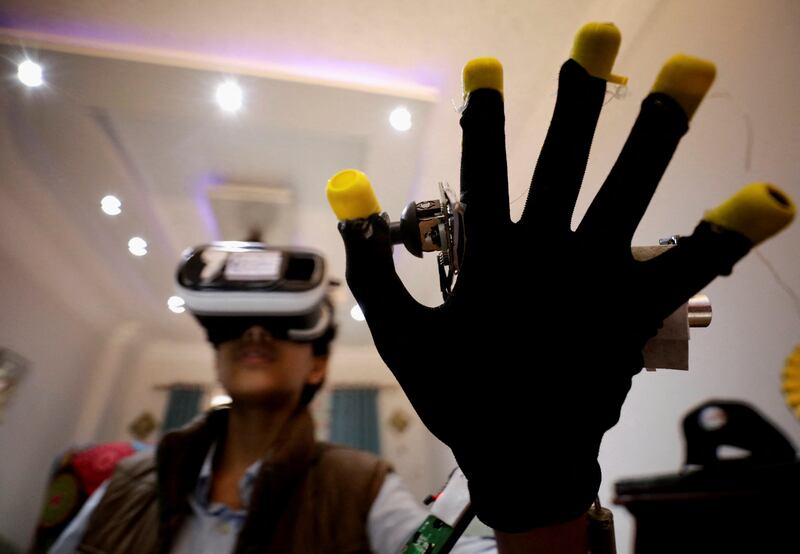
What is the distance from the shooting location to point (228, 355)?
2.18 feet

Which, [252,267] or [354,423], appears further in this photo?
[354,423]

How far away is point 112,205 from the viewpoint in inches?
26.0

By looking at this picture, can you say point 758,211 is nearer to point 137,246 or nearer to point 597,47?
point 597,47

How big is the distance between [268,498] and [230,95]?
80cm

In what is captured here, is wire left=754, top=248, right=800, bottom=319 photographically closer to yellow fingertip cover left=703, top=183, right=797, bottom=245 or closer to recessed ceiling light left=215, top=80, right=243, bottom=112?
yellow fingertip cover left=703, top=183, right=797, bottom=245

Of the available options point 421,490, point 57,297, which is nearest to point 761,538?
point 421,490

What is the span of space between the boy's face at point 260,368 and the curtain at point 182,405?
1.64 m

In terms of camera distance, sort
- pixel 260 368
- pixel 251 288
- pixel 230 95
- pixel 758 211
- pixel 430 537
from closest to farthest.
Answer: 1. pixel 758 211
2. pixel 430 537
3. pixel 251 288
4. pixel 260 368
5. pixel 230 95

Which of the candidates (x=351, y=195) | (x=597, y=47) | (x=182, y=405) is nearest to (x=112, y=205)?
(x=351, y=195)

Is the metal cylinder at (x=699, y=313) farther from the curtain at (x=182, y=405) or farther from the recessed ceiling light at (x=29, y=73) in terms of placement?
the curtain at (x=182, y=405)

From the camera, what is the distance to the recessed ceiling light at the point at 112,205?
0.65 meters

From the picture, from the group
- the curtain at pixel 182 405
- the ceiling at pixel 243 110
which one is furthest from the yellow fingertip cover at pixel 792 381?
the curtain at pixel 182 405

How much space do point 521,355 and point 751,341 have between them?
0.17m

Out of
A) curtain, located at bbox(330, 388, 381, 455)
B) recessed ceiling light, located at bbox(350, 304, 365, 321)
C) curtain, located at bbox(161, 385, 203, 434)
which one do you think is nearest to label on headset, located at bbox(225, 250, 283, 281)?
recessed ceiling light, located at bbox(350, 304, 365, 321)
